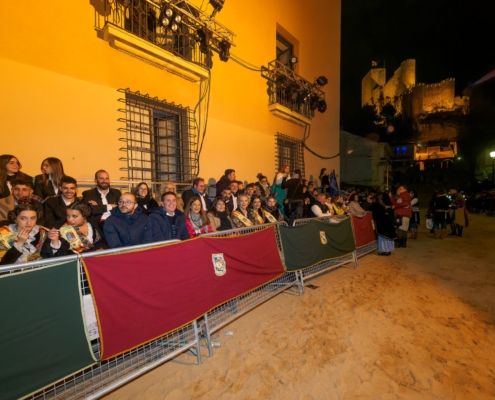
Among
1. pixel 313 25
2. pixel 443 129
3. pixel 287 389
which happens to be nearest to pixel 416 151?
pixel 443 129

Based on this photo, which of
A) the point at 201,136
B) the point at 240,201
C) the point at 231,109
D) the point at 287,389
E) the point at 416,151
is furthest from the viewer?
the point at 416,151

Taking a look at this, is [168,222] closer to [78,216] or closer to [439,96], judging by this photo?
[78,216]

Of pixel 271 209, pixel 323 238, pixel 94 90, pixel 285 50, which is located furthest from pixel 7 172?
pixel 285 50

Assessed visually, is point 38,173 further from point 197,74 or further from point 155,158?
point 197,74

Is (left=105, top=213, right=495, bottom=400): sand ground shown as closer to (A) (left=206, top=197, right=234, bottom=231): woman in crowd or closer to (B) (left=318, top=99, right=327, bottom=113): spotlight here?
(A) (left=206, top=197, right=234, bottom=231): woman in crowd

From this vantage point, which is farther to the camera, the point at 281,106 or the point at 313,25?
the point at 313,25

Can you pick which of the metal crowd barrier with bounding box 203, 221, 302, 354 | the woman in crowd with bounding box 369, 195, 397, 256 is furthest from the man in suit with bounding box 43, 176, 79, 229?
the woman in crowd with bounding box 369, 195, 397, 256

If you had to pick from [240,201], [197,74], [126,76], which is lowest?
[240,201]

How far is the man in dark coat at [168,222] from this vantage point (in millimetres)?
3912

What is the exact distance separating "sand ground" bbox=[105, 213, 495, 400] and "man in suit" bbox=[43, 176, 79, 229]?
8.31 feet

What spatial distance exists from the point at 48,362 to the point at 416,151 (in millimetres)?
51056

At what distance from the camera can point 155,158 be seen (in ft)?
21.4

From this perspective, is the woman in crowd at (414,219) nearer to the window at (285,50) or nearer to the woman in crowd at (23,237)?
the window at (285,50)

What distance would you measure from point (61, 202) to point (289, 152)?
901 centimetres
